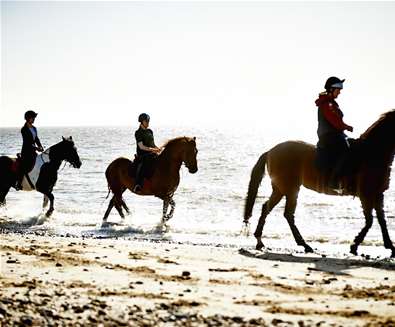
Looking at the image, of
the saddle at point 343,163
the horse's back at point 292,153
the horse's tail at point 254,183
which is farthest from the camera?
the horse's tail at point 254,183

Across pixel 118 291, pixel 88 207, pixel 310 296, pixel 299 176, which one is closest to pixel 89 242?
pixel 299 176

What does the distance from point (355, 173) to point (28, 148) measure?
Result: 394 inches

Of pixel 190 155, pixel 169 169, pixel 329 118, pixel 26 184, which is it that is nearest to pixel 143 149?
pixel 169 169

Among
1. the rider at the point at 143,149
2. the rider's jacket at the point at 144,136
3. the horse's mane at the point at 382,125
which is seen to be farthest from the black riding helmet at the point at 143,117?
the horse's mane at the point at 382,125

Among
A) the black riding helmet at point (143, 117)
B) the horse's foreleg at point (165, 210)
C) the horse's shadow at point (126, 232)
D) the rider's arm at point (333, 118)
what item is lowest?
the horse's shadow at point (126, 232)

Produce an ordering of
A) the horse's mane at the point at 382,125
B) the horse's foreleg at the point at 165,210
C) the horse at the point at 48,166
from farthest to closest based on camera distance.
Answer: the horse at the point at 48,166
the horse's foreleg at the point at 165,210
the horse's mane at the point at 382,125

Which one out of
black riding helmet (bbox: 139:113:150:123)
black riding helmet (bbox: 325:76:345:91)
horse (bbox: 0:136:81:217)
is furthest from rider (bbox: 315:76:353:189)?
horse (bbox: 0:136:81:217)

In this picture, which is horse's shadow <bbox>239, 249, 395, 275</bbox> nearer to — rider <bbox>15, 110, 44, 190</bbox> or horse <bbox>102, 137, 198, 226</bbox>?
horse <bbox>102, 137, 198, 226</bbox>

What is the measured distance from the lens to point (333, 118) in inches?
423

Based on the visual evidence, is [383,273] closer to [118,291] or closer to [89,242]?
[118,291]

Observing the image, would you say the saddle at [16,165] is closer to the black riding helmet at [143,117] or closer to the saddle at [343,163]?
the black riding helmet at [143,117]

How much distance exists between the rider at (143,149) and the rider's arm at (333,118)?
18.9ft

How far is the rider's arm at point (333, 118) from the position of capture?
1071 centimetres

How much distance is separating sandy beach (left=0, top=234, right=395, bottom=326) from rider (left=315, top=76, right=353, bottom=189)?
6.11ft
